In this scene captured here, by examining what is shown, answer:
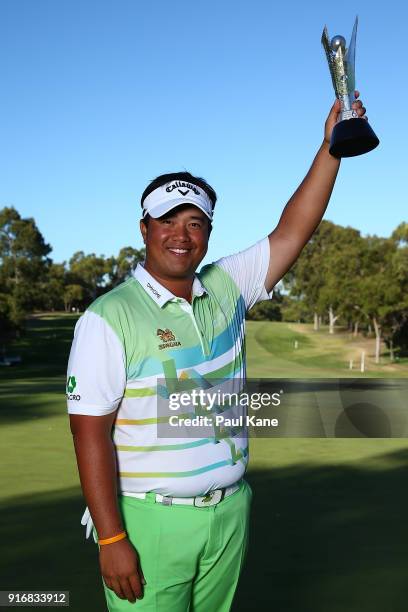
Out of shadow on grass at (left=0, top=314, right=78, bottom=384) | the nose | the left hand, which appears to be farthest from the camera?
shadow on grass at (left=0, top=314, right=78, bottom=384)

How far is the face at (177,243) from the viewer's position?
302 centimetres

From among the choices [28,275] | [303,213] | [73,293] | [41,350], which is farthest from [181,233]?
[73,293]

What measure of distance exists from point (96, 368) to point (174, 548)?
0.68 meters

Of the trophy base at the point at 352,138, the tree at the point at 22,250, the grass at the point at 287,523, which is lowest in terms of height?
the grass at the point at 287,523

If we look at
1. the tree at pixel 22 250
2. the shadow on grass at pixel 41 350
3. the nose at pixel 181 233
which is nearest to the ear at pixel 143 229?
the nose at pixel 181 233

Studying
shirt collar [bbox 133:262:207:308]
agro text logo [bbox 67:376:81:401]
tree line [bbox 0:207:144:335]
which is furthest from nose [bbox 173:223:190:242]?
tree line [bbox 0:207:144:335]

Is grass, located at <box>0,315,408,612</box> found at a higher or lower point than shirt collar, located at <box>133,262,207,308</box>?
lower

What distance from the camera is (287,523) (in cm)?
603

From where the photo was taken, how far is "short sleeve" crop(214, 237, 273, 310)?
3.35 metres

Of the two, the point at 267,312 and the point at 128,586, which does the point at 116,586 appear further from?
the point at 267,312

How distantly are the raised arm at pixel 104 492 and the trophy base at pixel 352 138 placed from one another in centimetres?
138

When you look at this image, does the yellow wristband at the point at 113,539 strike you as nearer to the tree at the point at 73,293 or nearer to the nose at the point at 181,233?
the nose at the point at 181,233

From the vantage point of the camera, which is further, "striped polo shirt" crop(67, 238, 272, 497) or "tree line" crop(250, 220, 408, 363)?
"tree line" crop(250, 220, 408, 363)

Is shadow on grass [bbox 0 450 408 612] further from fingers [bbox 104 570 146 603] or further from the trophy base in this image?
the trophy base
